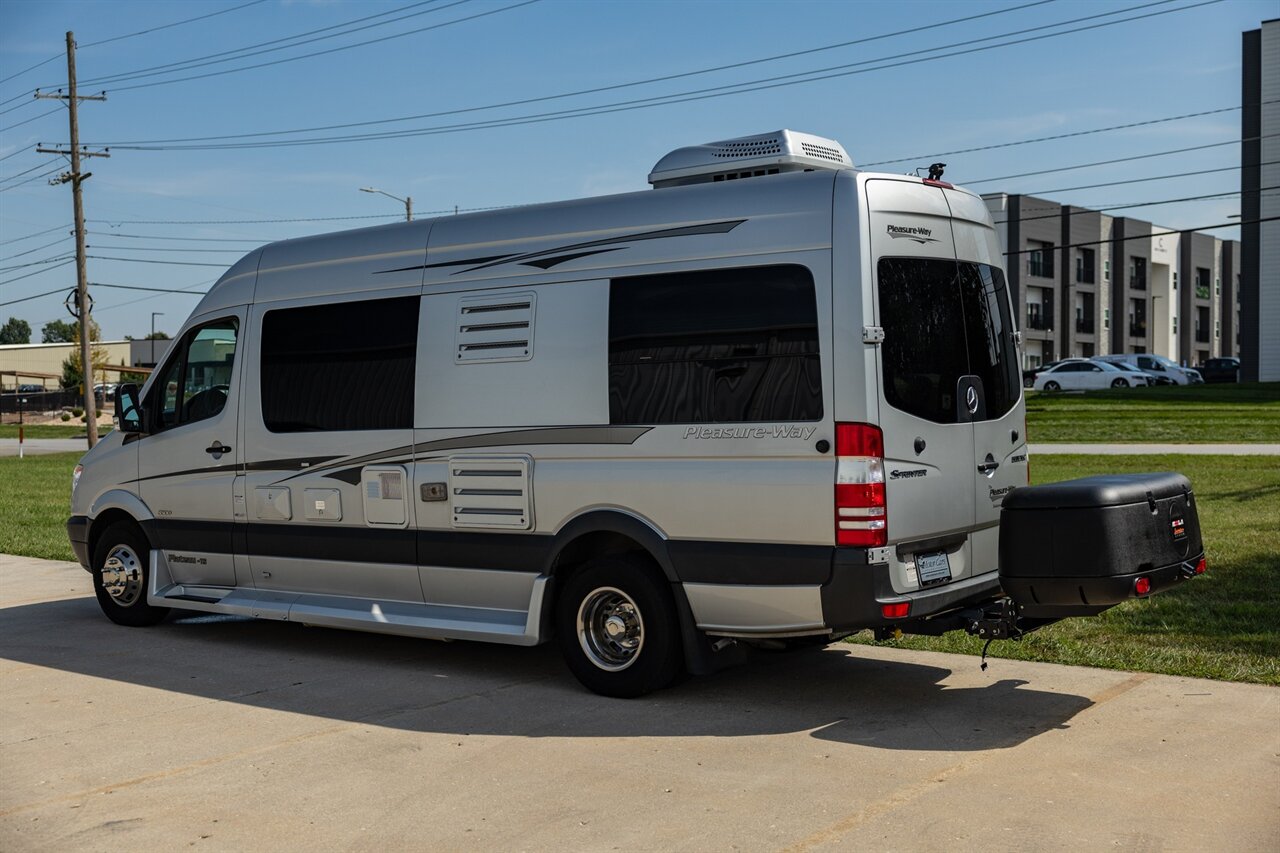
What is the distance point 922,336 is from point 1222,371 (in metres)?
60.9

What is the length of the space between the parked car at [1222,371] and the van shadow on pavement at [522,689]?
59.0 meters

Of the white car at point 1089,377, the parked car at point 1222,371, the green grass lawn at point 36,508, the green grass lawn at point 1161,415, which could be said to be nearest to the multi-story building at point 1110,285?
the parked car at point 1222,371

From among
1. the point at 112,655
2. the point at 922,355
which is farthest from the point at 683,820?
the point at 112,655

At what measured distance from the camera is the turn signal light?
6547 mm

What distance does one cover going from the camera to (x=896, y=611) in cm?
657

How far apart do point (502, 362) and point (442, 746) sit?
232 cm

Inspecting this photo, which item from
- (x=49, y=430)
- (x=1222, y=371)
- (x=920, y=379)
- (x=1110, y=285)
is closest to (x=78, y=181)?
(x=49, y=430)

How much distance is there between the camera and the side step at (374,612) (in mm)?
7746

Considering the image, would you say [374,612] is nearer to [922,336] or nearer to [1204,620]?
[922,336]

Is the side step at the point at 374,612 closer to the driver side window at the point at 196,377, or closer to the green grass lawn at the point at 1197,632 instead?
the driver side window at the point at 196,377

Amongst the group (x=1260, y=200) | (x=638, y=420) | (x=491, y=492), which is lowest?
(x=491, y=492)

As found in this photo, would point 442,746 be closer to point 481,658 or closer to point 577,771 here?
point 577,771

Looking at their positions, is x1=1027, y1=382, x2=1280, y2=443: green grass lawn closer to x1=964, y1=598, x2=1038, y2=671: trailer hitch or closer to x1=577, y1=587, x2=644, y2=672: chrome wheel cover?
x1=964, y1=598, x2=1038, y2=671: trailer hitch

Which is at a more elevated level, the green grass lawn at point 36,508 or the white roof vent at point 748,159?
the white roof vent at point 748,159
